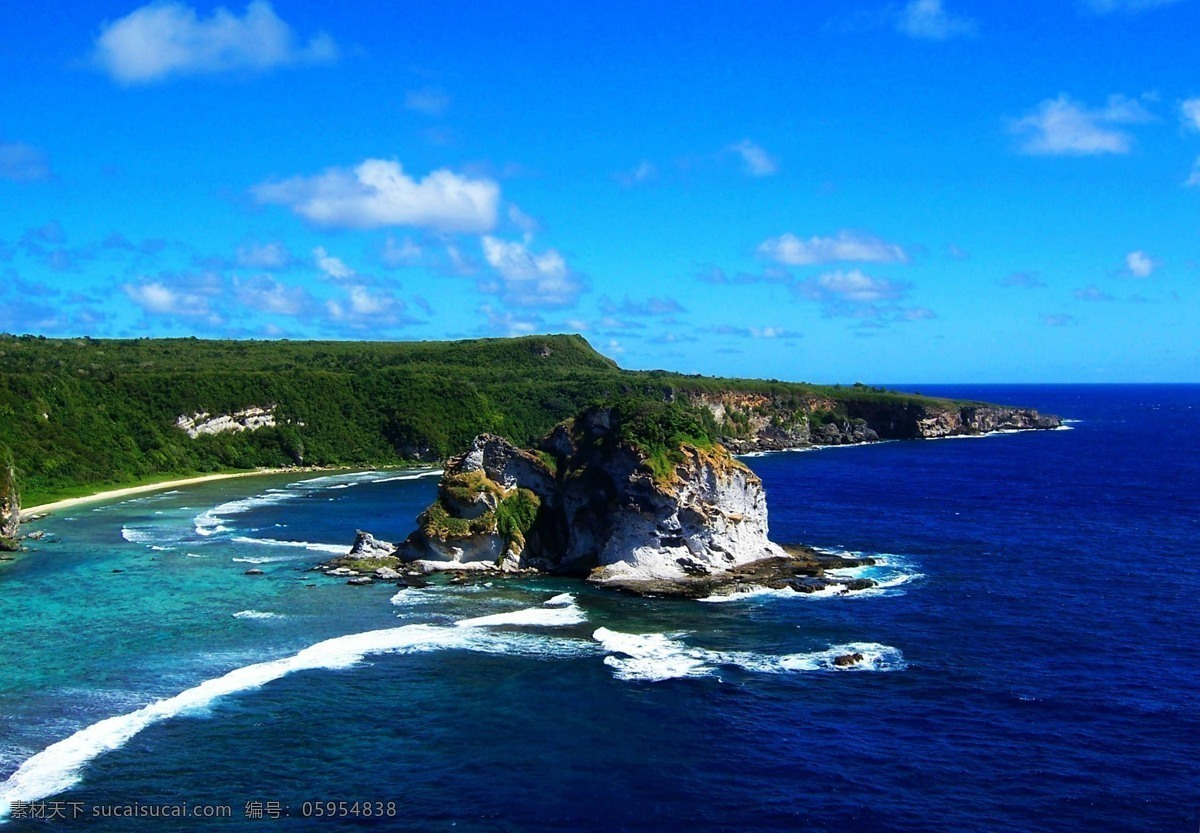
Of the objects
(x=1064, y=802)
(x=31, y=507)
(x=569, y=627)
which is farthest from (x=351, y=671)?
(x=31, y=507)

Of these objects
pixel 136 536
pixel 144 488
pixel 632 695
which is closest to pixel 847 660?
pixel 632 695

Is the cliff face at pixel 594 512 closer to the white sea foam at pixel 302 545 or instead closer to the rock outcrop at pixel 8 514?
the white sea foam at pixel 302 545

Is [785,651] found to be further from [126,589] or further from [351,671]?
[126,589]

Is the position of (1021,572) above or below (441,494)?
below

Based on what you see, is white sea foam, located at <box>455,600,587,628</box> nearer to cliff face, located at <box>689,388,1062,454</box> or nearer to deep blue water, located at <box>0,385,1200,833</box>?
deep blue water, located at <box>0,385,1200,833</box>

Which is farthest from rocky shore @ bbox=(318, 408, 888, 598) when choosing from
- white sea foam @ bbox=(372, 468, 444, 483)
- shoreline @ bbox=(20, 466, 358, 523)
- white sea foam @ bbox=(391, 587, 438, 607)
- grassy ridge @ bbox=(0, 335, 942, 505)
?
grassy ridge @ bbox=(0, 335, 942, 505)

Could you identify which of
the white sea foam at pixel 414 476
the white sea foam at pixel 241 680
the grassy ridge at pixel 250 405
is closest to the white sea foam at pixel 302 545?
the white sea foam at pixel 241 680

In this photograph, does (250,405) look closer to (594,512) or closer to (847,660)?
(594,512)
